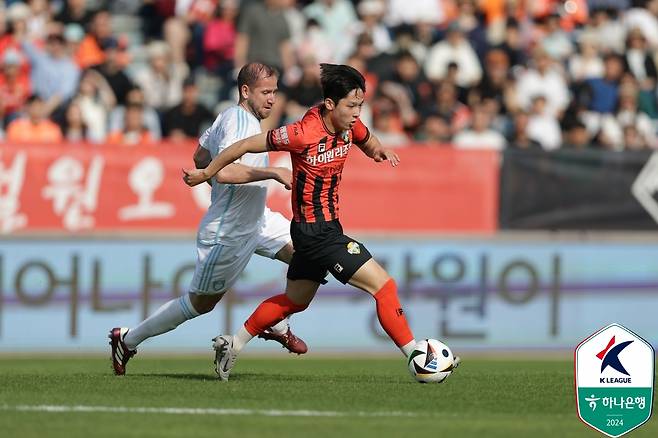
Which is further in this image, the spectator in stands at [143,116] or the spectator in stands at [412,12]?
the spectator in stands at [412,12]

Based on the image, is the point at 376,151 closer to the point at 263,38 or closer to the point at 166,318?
the point at 166,318

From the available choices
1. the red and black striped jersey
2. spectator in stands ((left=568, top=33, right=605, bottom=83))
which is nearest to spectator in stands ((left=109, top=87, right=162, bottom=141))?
spectator in stands ((left=568, top=33, right=605, bottom=83))

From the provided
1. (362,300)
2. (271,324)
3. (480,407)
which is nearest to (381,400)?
(480,407)

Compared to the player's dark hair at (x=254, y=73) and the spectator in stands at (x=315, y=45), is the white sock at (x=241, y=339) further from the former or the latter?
the spectator in stands at (x=315, y=45)

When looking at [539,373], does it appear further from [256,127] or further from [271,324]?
[256,127]

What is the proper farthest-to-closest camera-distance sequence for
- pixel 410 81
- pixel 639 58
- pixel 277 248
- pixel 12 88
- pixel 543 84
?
1. pixel 639 58
2. pixel 543 84
3. pixel 410 81
4. pixel 12 88
5. pixel 277 248

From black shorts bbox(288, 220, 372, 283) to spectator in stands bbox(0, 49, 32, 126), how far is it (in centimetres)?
917

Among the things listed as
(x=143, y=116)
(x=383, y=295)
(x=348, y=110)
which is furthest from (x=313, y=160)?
(x=143, y=116)

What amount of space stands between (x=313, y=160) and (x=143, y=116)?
8.95 metres

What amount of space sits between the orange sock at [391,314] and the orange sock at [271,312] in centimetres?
65

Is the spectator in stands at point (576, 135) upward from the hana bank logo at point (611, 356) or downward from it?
upward

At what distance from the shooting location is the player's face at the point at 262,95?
11.0 metres

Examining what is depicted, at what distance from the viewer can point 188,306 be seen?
446 inches

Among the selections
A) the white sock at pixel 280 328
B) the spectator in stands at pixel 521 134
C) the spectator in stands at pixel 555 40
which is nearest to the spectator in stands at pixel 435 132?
the spectator in stands at pixel 521 134
